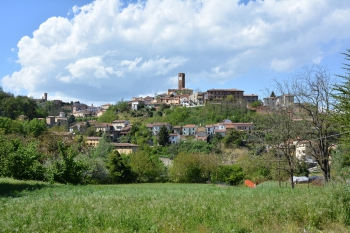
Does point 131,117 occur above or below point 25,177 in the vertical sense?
above

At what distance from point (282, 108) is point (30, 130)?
63.1m

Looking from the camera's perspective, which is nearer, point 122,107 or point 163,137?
point 163,137

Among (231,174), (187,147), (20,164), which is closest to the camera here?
(20,164)

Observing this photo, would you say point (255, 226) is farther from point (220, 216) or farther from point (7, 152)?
point (7, 152)

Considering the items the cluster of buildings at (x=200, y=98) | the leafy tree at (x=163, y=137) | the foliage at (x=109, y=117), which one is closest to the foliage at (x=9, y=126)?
the leafy tree at (x=163, y=137)

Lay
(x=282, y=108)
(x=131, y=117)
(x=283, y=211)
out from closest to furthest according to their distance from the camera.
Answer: (x=283, y=211)
(x=282, y=108)
(x=131, y=117)

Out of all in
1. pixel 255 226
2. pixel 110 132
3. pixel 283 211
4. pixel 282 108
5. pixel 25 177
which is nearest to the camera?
pixel 255 226

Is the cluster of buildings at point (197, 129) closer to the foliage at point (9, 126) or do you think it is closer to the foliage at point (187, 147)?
the foliage at point (187, 147)

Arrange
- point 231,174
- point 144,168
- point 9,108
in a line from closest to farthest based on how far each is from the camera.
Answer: point 231,174 < point 144,168 < point 9,108

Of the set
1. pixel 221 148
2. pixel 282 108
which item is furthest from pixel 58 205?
pixel 221 148

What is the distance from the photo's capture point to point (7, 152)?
1008 inches

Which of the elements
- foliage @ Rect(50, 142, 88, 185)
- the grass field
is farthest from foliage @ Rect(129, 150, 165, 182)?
the grass field

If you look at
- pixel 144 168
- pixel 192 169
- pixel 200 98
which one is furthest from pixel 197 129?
pixel 144 168

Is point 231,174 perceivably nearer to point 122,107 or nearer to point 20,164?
point 20,164
